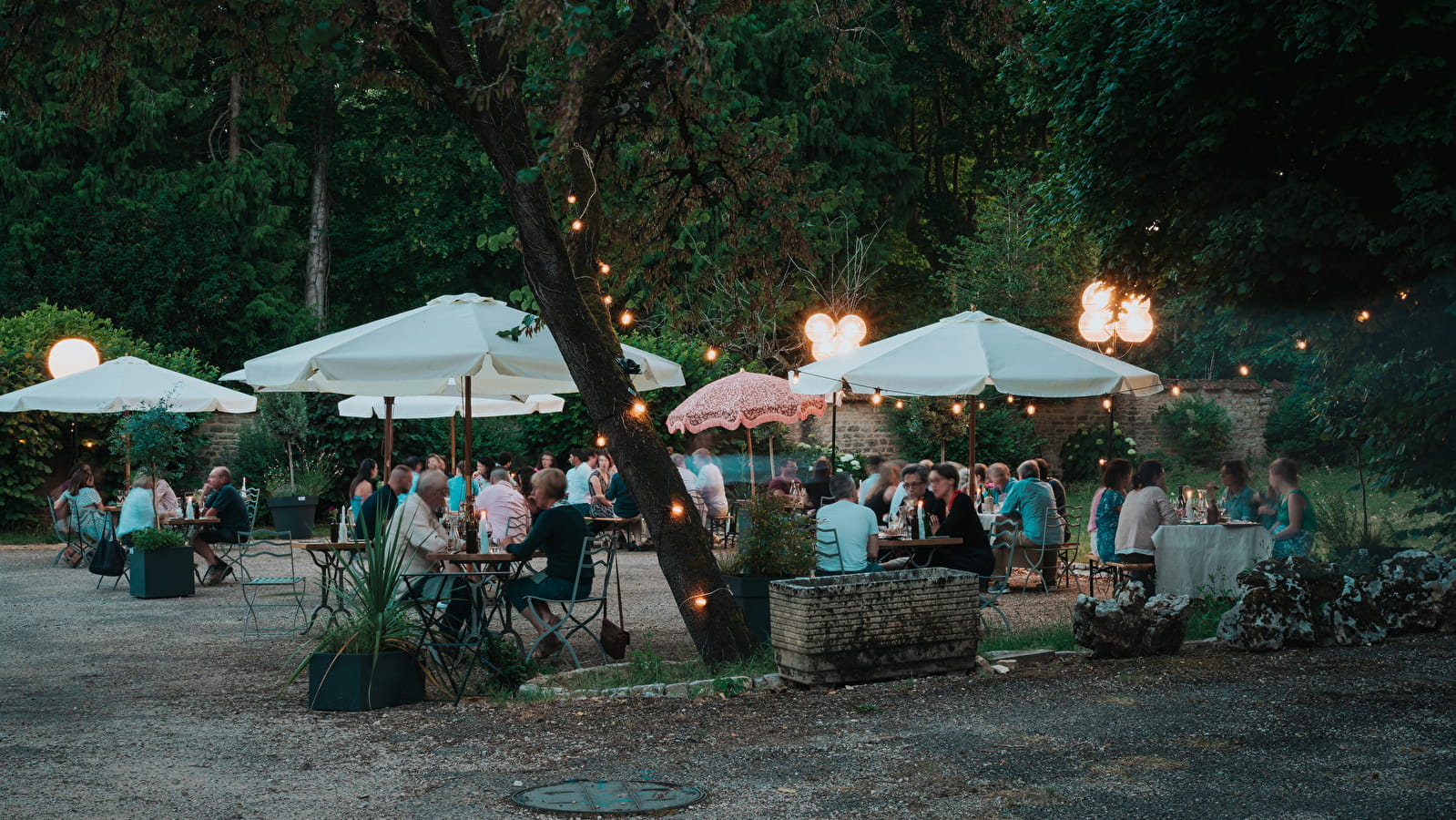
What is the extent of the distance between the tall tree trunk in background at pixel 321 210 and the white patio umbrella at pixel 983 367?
2083cm

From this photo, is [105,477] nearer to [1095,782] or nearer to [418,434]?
[418,434]

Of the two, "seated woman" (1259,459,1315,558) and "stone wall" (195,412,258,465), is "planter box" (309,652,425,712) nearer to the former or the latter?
"seated woman" (1259,459,1315,558)

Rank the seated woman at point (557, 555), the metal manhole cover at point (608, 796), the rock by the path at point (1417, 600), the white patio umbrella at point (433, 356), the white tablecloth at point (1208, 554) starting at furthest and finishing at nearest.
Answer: the white tablecloth at point (1208, 554), the white patio umbrella at point (433, 356), the rock by the path at point (1417, 600), the seated woman at point (557, 555), the metal manhole cover at point (608, 796)

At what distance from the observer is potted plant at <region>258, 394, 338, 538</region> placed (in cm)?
1788

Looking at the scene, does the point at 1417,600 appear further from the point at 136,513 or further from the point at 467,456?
the point at 136,513

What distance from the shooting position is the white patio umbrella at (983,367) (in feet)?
32.8

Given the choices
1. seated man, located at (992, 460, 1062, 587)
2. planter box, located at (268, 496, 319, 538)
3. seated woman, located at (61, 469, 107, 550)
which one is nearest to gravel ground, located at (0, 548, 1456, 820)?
seated man, located at (992, 460, 1062, 587)

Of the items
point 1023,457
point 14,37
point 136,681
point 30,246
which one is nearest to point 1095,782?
point 136,681

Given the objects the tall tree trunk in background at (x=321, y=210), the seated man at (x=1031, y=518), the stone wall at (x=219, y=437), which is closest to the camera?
the seated man at (x=1031, y=518)

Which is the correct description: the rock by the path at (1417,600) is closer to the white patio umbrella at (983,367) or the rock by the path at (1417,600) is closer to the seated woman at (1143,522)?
the seated woman at (1143,522)

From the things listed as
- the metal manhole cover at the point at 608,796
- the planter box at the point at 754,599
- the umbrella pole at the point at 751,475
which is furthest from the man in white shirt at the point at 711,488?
the metal manhole cover at the point at 608,796

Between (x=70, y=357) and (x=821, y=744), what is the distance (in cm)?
1599

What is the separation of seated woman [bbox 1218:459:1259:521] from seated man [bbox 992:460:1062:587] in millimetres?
1478

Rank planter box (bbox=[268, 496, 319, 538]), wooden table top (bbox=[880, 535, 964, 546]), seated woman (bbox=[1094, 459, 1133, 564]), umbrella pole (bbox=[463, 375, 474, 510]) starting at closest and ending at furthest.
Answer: umbrella pole (bbox=[463, 375, 474, 510]), wooden table top (bbox=[880, 535, 964, 546]), seated woman (bbox=[1094, 459, 1133, 564]), planter box (bbox=[268, 496, 319, 538])
